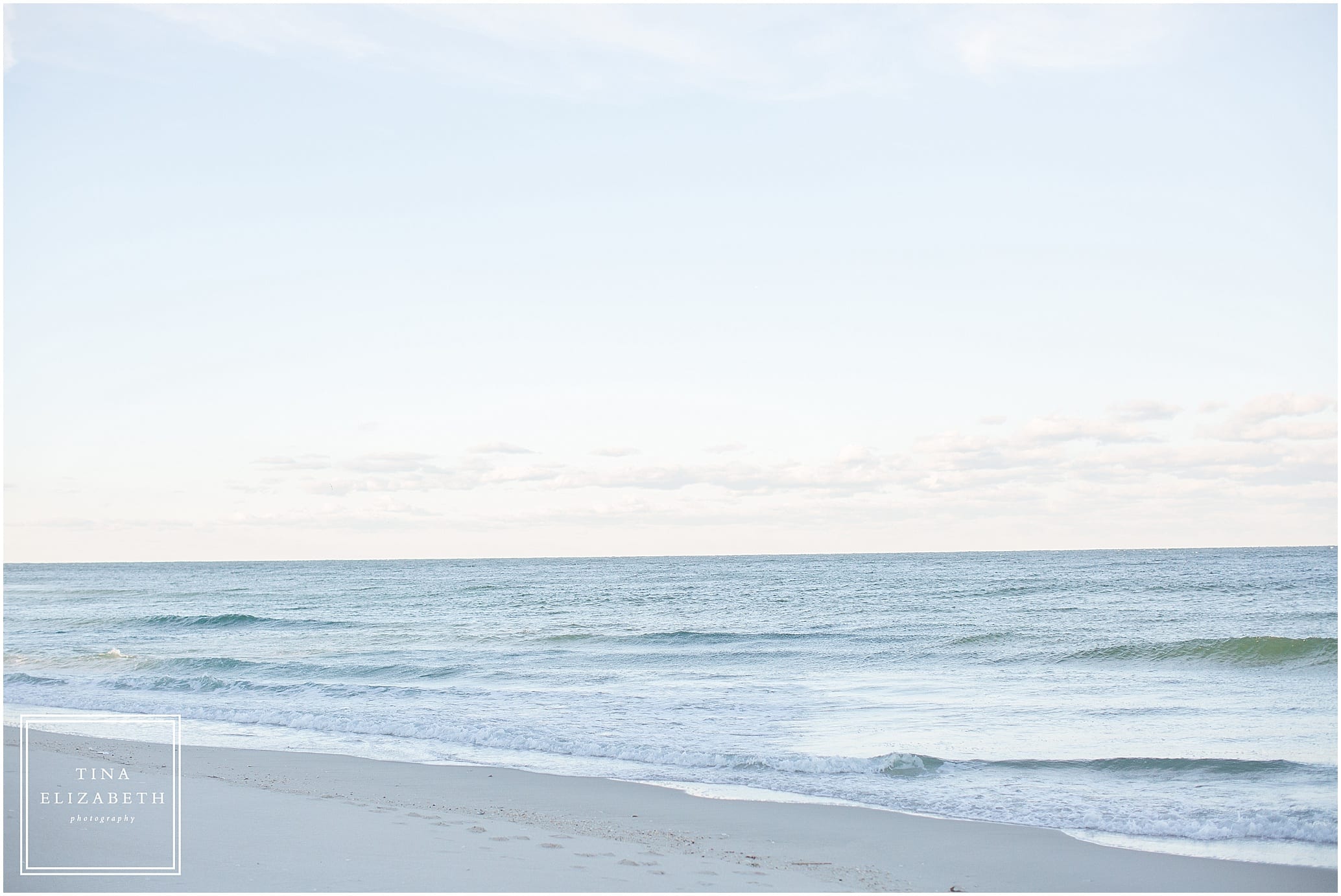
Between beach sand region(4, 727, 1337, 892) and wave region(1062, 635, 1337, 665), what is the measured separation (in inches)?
476

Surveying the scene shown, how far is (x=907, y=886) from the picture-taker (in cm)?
647

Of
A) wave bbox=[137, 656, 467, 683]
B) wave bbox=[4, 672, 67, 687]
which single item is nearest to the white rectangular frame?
wave bbox=[4, 672, 67, 687]

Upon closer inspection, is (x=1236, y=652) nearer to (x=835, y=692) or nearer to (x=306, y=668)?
(x=835, y=692)

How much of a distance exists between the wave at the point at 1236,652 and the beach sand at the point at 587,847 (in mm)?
12079

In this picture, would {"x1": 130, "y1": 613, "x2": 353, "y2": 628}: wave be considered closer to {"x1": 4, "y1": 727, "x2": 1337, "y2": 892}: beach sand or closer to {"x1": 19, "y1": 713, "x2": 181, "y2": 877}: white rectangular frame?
{"x1": 19, "y1": 713, "x2": 181, "y2": 877}: white rectangular frame

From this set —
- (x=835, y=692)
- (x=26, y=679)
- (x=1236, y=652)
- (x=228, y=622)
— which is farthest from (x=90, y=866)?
(x=228, y=622)

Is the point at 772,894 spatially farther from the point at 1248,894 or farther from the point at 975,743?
the point at 975,743

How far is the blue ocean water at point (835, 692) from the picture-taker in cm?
930

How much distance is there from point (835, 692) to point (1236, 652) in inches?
353

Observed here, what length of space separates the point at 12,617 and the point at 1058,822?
1631 inches

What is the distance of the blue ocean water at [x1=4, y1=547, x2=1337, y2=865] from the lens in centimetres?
930

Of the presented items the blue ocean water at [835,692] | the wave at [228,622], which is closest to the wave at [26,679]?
the blue ocean water at [835,692]

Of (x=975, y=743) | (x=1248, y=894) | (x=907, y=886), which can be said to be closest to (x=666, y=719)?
(x=975, y=743)

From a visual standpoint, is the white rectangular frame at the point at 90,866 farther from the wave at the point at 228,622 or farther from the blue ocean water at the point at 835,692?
the wave at the point at 228,622
